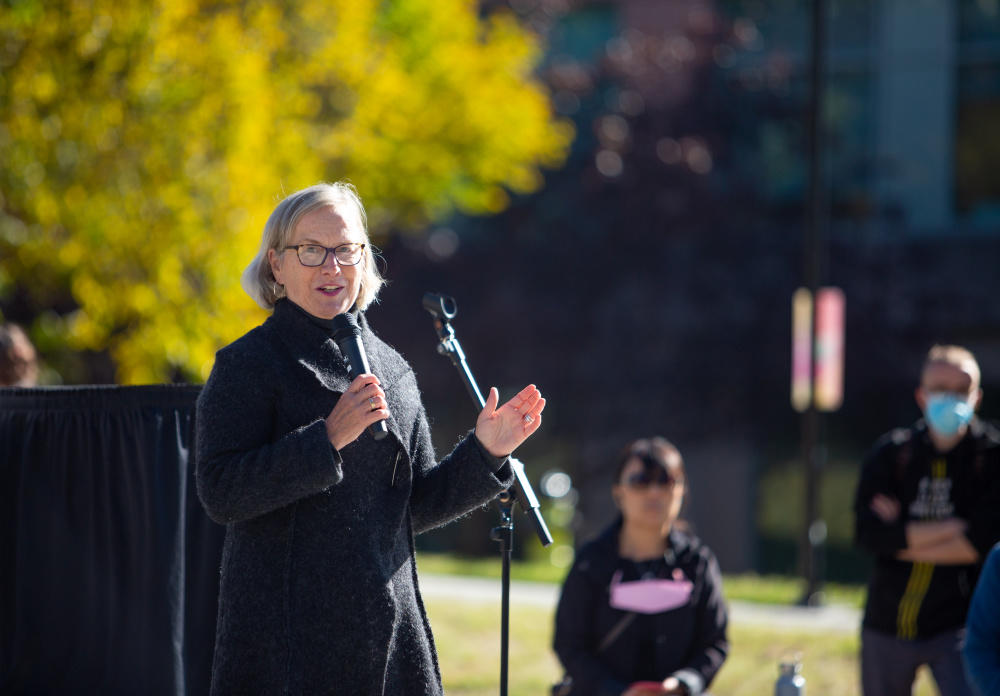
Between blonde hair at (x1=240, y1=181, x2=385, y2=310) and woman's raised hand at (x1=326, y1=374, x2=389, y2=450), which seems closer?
woman's raised hand at (x1=326, y1=374, x2=389, y2=450)

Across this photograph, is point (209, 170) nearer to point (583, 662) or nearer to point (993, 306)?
point (583, 662)

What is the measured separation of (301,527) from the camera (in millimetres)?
2691

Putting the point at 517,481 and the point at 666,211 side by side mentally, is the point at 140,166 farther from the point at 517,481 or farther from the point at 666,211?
the point at 666,211

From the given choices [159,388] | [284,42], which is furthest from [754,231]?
[159,388]

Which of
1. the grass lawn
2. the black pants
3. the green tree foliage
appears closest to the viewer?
the black pants

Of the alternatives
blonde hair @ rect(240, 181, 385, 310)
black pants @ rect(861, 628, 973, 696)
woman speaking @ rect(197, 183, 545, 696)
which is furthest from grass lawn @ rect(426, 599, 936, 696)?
blonde hair @ rect(240, 181, 385, 310)

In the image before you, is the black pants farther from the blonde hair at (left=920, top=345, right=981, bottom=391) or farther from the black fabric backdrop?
the black fabric backdrop

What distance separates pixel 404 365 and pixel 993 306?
14.1 metres

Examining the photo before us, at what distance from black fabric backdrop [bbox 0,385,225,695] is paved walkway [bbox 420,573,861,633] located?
15.8ft

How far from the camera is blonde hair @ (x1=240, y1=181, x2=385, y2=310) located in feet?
9.25

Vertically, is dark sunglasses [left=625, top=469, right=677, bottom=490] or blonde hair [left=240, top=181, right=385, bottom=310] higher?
blonde hair [left=240, top=181, right=385, bottom=310]

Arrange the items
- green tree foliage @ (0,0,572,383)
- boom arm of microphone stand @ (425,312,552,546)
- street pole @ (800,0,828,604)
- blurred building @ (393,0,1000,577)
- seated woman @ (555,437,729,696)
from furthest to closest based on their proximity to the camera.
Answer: blurred building @ (393,0,1000,577) → street pole @ (800,0,828,604) → green tree foliage @ (0,0,572,383) → seated woman @ (555,437,729,696) → boom arm of microphone stand @ (425,312,552,546)

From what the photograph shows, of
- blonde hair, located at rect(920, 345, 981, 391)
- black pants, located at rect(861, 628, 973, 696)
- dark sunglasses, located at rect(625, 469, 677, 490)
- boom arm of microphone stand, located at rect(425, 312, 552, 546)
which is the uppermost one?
blonde hair, located at rect(920, 345, 981, 391)

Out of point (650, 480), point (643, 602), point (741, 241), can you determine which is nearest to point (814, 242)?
point (741, 241)
